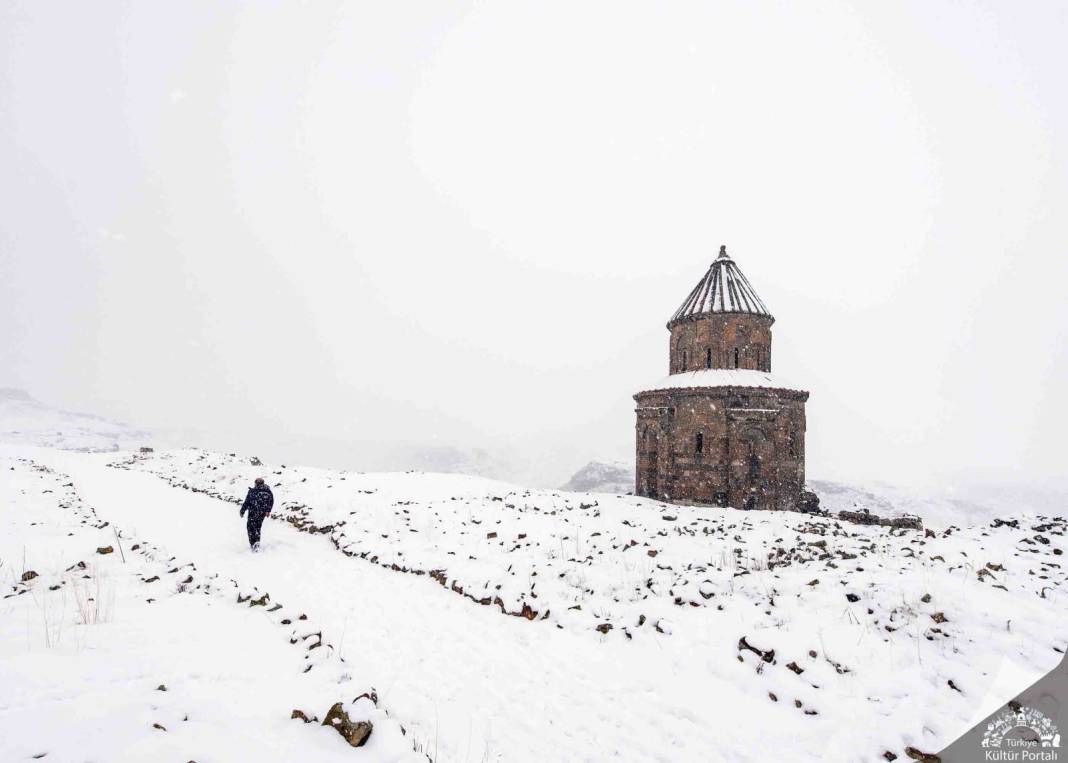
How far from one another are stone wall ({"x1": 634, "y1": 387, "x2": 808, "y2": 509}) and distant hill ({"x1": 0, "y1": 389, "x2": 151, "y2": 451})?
68.3m

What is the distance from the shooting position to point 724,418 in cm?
2225

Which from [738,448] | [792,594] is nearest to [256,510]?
[792,594]

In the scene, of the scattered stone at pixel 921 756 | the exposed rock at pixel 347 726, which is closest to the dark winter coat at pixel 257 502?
the exposed rock at pixel 347 726

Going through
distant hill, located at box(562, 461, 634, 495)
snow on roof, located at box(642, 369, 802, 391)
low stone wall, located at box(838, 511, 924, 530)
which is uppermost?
snow on roof, located at box(642, 369, 802, 391)

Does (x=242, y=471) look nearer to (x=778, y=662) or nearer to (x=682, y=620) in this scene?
(x=682, y=620)

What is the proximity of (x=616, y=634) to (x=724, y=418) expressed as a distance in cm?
1734

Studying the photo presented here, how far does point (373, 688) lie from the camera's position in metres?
5.46

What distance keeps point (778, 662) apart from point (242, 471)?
24.7 meters

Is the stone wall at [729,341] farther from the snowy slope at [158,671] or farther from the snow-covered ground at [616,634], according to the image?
the snowy slope at [158,671]

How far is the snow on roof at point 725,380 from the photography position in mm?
22312

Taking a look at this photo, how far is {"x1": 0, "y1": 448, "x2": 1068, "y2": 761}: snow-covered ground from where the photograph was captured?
4918 mm

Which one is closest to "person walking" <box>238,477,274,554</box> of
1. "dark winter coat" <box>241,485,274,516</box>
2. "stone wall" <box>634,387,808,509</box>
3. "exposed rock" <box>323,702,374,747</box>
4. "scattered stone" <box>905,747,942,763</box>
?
"dark winter coat" <box>241,485,274,516</box>

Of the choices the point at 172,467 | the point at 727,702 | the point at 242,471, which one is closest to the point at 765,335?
the point at 727,702

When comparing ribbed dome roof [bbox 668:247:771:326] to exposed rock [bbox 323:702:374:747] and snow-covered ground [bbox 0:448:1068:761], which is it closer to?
snow-covered ground [bbox 0:448:1068:761]
